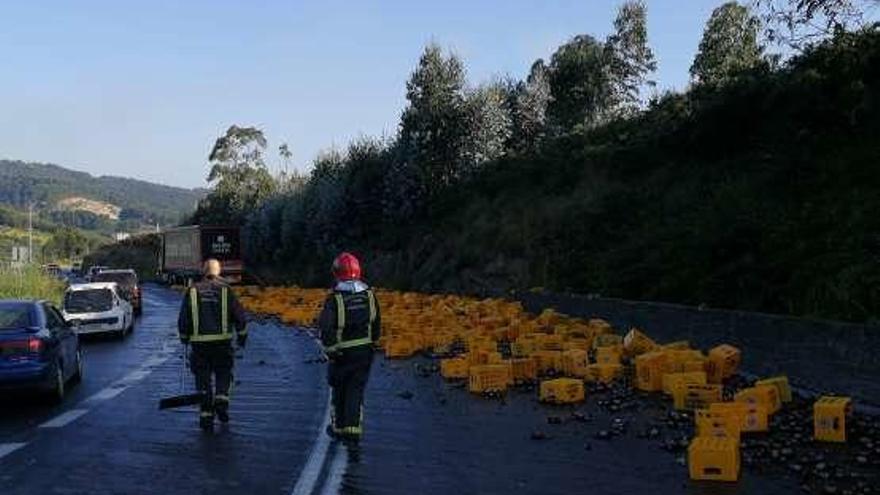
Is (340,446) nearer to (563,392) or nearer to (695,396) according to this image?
(563,392)

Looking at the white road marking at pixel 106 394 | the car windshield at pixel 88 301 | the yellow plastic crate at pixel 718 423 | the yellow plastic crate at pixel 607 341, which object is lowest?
the white road marking at pixel 106 394

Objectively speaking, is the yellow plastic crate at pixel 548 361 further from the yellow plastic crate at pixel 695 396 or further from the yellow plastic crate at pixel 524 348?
the yellow plastic crate at pixel 695 396

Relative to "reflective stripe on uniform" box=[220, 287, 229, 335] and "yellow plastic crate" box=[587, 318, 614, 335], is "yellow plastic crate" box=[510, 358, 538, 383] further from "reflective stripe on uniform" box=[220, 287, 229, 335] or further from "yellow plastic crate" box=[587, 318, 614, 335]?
"reflective stripe on uniform" box=[220, 287, 229, 335]

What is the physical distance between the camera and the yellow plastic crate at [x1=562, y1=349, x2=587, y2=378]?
16133 millimetres

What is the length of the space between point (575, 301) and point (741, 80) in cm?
1186

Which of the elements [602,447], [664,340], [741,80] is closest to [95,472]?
[602,447]

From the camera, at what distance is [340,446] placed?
10.5 m

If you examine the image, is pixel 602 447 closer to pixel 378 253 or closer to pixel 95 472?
pixel 95 472

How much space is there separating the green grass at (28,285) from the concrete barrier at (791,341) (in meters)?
21.0

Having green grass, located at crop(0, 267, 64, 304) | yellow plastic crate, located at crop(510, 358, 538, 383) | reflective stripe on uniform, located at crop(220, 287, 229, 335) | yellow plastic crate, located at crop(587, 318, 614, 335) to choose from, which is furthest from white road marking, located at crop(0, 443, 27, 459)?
green grass, located at crop(0, 267, 64, 304)

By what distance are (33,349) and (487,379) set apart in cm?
622

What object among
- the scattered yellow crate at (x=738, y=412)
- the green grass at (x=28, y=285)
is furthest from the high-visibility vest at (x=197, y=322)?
the green grass at (x=28, y=285)

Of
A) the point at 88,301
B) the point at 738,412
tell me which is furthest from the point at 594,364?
the point at 88,301

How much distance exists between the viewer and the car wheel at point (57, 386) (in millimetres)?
14273
